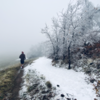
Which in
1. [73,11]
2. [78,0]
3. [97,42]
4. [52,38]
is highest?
[78,0]

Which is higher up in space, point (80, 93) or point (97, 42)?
point (97, 42)

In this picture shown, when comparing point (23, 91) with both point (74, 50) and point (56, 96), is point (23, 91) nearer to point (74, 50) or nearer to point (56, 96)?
point (56, 96)

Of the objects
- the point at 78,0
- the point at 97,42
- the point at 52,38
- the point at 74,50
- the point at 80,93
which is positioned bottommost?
the point at 80,93

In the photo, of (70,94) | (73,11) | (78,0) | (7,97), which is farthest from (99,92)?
(78,0)

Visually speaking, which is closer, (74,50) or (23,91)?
(23,91)

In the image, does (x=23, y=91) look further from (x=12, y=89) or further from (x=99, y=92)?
(x=99, y=92)

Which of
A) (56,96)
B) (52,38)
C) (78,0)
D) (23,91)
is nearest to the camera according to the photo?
(56,96)

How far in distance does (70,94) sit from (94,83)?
3406 millimetres

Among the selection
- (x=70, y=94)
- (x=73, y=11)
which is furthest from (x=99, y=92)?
(x=73, y=11)

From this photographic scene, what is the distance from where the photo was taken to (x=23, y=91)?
27.8 ft

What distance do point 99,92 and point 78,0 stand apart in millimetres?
14206

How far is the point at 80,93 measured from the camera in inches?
296

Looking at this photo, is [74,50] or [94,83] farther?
[74,50]

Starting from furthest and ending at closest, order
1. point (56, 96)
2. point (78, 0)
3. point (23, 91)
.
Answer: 1. point (78, 0)
2. point (23, 91)
3. point (56, 96)
